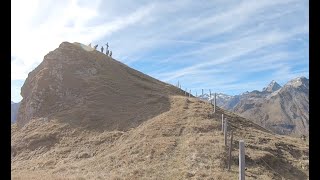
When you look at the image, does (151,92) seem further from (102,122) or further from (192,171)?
(192,171)

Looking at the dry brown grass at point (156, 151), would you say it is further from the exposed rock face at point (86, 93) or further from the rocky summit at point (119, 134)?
the exposed rock face at point (86, 93)

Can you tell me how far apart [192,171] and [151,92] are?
29829mm

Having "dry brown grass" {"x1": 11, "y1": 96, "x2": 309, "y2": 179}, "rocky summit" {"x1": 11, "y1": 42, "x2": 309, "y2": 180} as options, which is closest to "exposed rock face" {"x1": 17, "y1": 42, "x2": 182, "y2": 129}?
"rocky summit" {"x1": 11, "y1": 42, "x2": 309, "y2": 180}

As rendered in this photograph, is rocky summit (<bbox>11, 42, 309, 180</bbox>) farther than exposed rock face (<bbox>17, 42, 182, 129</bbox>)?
No

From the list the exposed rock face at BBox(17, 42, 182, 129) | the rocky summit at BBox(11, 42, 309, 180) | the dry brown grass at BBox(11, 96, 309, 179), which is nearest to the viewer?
the dry brown grass at BBox(11, 96, 309, 179)

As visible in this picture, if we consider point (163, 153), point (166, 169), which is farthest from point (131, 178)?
point (163, 153)

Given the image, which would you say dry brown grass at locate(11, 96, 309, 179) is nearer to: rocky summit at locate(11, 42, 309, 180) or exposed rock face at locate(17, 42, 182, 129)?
rocky summit at locate(11, 42, 309, 180)

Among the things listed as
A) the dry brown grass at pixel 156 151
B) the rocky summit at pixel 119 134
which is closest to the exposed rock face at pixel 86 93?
the rocky summit at pixel 119 134

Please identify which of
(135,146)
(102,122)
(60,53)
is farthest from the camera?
(60,53)

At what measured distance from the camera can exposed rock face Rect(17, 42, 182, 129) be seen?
44312 millimetres

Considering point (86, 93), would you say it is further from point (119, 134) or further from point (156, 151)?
point (156, 151)

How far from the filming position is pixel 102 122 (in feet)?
140

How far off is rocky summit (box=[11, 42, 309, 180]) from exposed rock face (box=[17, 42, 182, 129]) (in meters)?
0.13

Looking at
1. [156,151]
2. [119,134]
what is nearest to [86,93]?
[119,134]
